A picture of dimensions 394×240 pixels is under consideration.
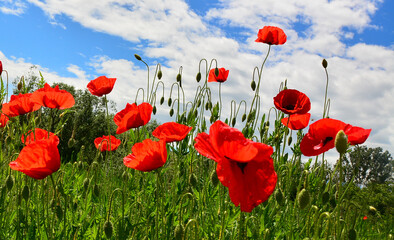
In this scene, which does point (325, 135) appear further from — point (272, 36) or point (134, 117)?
point (272, 36)

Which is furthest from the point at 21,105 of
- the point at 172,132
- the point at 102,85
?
the point at 172,132

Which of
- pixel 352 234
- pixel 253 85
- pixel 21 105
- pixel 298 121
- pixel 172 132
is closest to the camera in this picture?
pixel 352 234

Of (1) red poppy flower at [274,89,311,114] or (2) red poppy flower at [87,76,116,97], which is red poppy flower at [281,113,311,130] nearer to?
(1) red poppy flower at [274,89,311,114]

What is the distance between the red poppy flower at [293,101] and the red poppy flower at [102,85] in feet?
3.67

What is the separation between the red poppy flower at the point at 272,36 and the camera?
2.98 metres

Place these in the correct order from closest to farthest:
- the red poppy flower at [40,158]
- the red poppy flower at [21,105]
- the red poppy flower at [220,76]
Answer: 1. the red poppy flower at [40,158]
2. the red poppy flower at [21,105]
3. the red poppy flower at [220,76]

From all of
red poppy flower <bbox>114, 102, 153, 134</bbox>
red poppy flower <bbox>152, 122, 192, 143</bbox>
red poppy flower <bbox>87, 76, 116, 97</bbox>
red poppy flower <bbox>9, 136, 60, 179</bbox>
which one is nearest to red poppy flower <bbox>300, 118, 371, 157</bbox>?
red poppy flower <bbox>152, 122, 192, 143</bbox>

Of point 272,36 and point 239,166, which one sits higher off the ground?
point 272,36

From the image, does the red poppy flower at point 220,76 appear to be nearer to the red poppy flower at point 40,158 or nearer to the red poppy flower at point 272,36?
the red poppy flower at point 272,36

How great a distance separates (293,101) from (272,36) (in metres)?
1.14

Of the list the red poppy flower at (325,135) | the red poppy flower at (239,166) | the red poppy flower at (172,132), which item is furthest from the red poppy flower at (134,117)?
the red poppy flower at (239,166)

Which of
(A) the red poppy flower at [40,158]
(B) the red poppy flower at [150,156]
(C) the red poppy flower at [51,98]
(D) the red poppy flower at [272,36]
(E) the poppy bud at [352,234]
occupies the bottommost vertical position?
(E) the poppy bud at [352,234]

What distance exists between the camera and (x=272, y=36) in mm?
2986

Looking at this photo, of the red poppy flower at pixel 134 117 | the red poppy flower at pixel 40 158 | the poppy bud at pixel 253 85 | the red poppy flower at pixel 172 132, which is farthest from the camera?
the poppy bud at pixel 253 85
